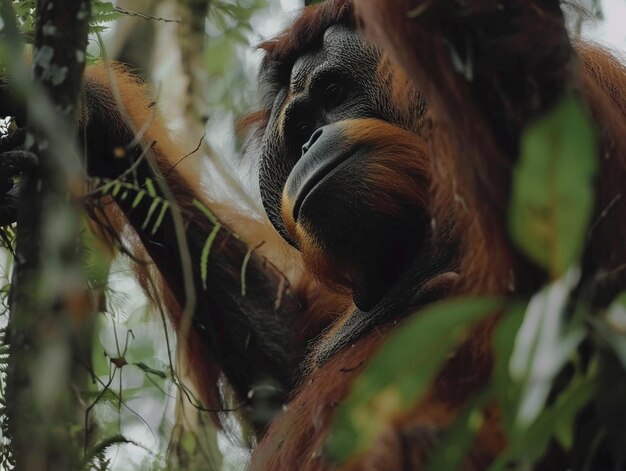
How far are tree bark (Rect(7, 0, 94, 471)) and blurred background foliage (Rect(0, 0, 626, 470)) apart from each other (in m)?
0.58

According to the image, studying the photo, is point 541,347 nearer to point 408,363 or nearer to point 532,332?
point 532,332

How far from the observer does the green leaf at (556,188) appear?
3.66ft

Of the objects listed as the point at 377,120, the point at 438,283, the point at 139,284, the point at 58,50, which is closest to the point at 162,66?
the point at 139,284

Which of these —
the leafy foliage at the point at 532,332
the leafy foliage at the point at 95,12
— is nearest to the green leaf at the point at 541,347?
the leafy foliage at the point at 532,332

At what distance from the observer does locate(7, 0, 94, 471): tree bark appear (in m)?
1.65

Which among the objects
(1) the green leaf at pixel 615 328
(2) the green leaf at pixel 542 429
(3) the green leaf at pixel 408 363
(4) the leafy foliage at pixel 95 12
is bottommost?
(2) the green leaf at pixel 542 429

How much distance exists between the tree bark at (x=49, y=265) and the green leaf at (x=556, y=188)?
34.2 inches

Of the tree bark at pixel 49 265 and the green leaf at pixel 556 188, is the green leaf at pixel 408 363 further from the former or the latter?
the tree bark at pixel 49 265

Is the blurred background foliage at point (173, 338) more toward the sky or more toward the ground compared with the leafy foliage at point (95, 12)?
more toward the ground

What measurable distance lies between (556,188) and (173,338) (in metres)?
3.21

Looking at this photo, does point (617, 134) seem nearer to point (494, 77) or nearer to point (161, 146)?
point (494, 77)

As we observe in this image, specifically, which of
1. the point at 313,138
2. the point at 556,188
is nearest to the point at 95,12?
the point at 313,138

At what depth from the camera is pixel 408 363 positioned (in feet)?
3.70

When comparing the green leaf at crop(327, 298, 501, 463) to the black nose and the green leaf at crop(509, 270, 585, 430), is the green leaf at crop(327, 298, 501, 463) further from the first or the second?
the black nose
